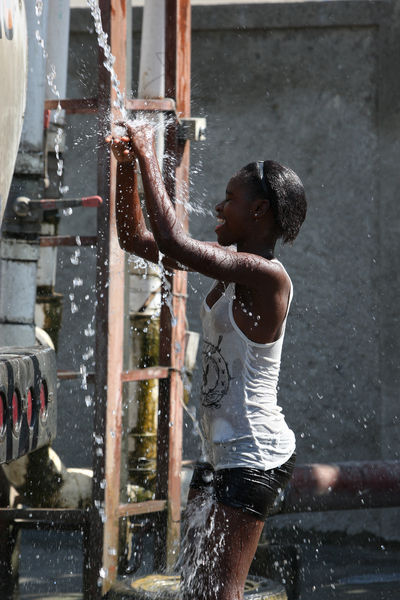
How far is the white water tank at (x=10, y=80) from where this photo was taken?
2562mm

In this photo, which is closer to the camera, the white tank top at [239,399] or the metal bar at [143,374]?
the white tank top at [239,399]

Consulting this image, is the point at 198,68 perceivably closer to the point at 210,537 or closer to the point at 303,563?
the point at 303,563

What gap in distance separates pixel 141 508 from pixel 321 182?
316cm

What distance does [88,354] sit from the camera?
647cm

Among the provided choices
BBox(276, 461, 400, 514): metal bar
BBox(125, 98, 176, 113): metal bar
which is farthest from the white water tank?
BBox(276, 461, 400, 514): metal bar

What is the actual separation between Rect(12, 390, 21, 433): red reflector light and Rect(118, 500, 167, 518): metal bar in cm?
147

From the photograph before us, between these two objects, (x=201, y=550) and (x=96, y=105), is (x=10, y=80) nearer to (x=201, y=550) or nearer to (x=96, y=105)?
(x=96, y=105)

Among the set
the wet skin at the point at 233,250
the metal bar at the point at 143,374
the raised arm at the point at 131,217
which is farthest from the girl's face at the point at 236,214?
the metal bar at the point at 143,374

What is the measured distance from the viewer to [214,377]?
268 centimetres

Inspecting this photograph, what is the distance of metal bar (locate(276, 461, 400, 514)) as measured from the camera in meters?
4.46

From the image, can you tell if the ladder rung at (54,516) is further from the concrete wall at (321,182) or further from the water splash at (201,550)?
the concrete wall at (321,182)

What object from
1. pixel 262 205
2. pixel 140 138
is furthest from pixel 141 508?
pixel 140 138

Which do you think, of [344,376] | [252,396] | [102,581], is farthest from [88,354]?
[252,396]

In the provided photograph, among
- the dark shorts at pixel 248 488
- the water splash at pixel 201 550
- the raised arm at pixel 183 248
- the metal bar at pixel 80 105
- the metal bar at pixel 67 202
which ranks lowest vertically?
the water splash at pixel 201 550
